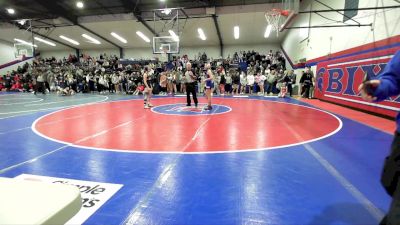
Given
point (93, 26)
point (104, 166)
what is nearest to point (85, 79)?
point (93, 26)

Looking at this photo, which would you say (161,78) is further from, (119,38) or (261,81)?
(119,38)

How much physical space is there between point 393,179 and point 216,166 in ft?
8.09

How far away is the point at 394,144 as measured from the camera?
1.71 m

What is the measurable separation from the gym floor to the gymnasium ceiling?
13.3 m

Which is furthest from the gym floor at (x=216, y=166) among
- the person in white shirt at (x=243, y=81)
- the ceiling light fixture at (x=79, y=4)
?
the ceiling light fixture at (x=79, y=4)

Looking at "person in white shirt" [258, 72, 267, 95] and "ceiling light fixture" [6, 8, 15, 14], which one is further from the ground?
"ceiling light fixture" [6, 8, 15, 14]

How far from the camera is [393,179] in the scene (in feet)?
5.53

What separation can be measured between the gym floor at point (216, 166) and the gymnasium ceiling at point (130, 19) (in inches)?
522

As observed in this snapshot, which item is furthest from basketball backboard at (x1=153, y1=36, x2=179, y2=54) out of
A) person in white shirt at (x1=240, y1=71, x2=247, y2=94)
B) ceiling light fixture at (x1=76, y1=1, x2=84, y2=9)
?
ceiling light fixture at (x1=76, y1=1, x2=84, y2=9)

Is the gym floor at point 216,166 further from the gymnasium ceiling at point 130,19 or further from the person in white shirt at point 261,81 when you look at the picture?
the gymnasium ceiling at point 130,19

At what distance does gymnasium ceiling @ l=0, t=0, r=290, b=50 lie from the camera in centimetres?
2020

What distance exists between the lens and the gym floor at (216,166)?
262 centimetres

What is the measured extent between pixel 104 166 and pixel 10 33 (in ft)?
104

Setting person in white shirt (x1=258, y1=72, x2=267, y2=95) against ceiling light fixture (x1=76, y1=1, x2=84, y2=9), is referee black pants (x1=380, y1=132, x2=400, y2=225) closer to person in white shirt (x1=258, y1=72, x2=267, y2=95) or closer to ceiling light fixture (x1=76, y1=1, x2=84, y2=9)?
person in white shirt (x1=258, y1=72, x2=267, y2=95)
